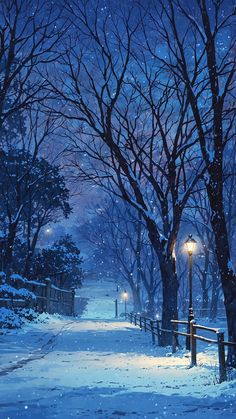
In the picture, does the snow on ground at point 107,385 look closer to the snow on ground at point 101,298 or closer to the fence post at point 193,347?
the fence post at point 193,347

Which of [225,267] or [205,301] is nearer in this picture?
[225,267]

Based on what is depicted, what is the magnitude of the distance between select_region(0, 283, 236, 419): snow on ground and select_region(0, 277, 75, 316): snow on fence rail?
22.7 feet

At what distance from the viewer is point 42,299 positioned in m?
29.8

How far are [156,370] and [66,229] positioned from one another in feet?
338

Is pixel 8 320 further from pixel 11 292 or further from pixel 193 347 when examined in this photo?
pixel 193 347

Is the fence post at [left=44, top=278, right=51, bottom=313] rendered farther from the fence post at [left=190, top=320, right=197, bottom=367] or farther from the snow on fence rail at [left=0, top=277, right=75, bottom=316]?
the fence post at [left=190, top=320, right=197, bottom=367]

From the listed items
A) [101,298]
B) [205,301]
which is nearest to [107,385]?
[205,301]

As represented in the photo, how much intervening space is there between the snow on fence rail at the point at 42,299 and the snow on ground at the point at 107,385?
22.7ft

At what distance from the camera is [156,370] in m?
10.7

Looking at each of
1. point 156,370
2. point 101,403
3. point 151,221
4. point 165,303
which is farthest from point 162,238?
point 101,403

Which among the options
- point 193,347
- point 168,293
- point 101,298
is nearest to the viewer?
point 193,347

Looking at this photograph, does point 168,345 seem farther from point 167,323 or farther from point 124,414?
point 124,414

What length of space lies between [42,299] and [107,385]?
22.2 metres

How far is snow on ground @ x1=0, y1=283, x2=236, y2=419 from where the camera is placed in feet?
20.2
